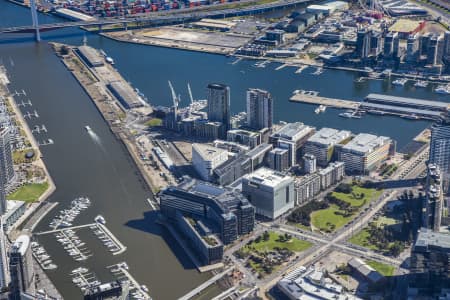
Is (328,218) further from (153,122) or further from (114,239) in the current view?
(153,122)

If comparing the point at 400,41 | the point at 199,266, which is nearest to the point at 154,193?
Result: the point at 199,266

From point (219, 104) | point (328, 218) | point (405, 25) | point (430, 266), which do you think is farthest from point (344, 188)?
point (405, 25)

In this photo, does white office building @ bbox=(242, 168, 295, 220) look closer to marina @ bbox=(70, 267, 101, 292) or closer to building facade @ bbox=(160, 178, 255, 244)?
building facade @ bbox=(160, 178, 255, 244)

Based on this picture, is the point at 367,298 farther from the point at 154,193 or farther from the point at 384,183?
the point at 154,193

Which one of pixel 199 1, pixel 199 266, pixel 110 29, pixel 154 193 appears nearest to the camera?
pixel 199 266

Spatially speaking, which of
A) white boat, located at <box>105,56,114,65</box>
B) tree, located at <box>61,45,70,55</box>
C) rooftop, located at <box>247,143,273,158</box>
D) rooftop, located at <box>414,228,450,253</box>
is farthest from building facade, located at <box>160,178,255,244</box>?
tree, located at <box>61,45,70,55</box>
